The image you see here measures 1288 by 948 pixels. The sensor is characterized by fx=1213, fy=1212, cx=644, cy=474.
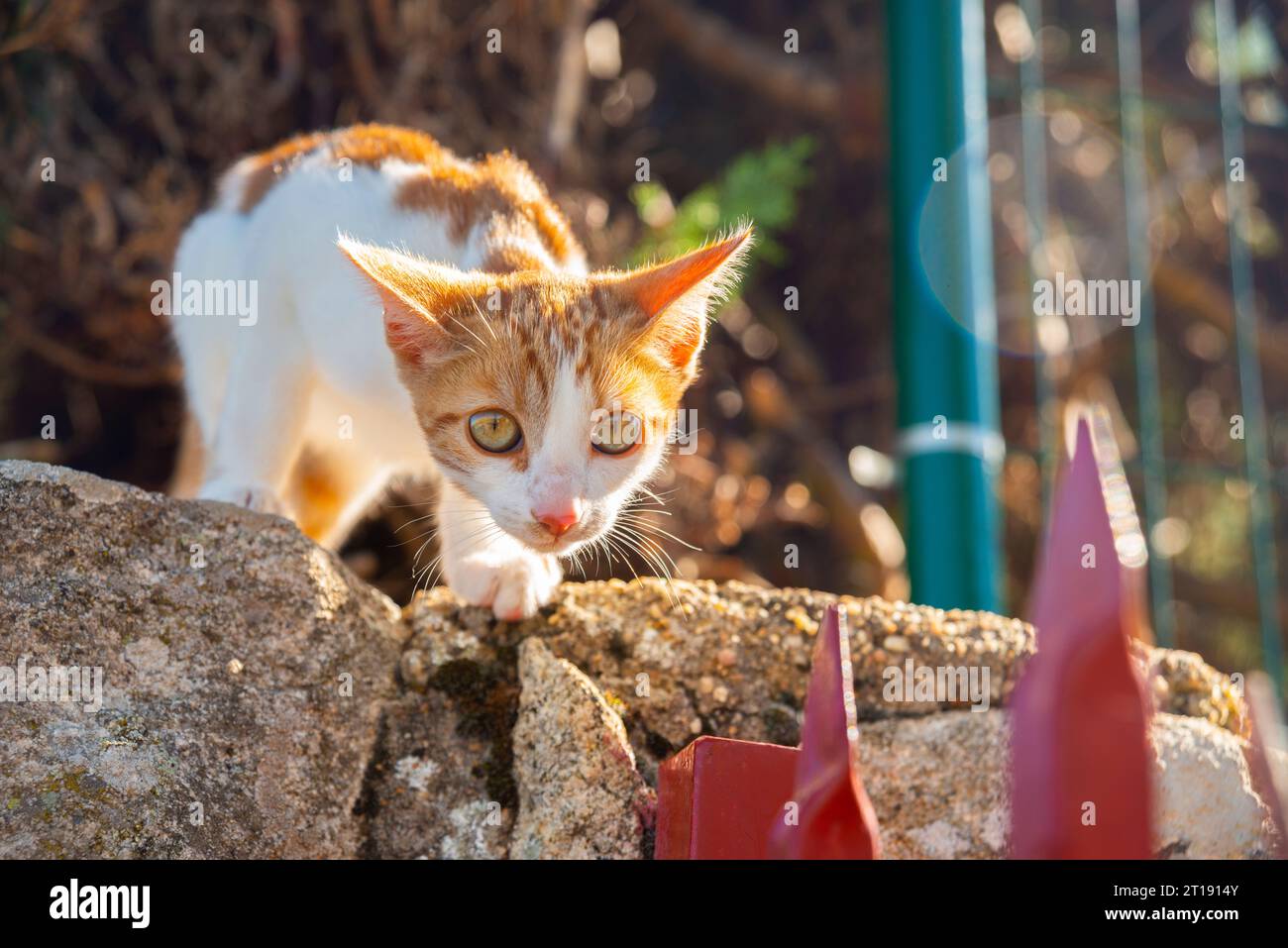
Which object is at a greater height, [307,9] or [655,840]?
[307,9]

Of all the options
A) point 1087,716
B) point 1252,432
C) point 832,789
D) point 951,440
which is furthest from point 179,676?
point 1252,432

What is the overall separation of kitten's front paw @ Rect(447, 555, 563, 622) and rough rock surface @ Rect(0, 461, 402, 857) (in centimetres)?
17

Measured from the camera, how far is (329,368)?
213 cm

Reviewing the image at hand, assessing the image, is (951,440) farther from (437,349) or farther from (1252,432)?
(437,349)

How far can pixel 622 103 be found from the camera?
412cm

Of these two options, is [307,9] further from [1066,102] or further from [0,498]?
[1066,102]

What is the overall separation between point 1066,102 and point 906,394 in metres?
Answer: 2.43

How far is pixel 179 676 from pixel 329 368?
2.55ft

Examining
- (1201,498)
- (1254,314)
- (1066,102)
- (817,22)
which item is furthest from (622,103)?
(1201,498)

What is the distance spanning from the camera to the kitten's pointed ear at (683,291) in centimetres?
176

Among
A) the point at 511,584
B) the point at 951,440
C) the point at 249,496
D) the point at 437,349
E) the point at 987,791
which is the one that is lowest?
the point at 987,791

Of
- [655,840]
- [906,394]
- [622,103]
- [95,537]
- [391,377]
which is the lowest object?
[655,840]

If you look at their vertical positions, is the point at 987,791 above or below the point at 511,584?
below

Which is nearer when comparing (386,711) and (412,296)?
(386,711)
